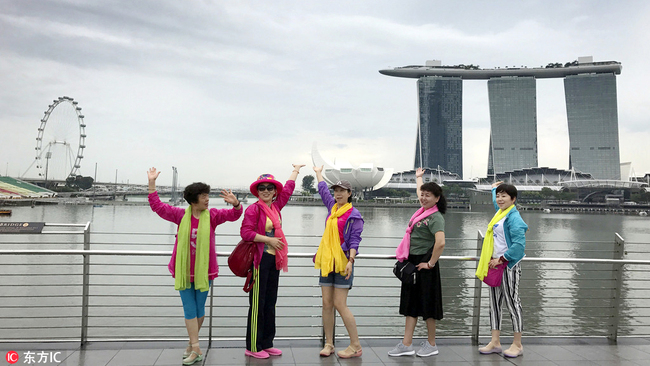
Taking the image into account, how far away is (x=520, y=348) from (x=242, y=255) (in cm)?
208

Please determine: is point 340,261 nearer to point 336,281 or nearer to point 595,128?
point 336,281

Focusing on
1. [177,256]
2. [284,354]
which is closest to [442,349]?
[284,354]

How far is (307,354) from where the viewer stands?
3205 millimetres

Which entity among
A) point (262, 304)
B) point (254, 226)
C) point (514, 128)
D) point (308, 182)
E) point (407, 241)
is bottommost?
point (262, 304)

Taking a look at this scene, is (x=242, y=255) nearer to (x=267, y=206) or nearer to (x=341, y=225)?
(x=267, y=206)

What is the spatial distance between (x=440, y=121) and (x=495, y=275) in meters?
105

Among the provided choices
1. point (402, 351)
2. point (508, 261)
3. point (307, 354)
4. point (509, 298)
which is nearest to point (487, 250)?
point (508, 261)

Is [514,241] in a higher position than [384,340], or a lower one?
higher

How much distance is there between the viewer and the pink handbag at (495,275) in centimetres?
338

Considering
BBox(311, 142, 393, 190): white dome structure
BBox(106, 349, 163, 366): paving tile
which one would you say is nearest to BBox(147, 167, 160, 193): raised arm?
BBox(106, 349, 163, 366): paving tile

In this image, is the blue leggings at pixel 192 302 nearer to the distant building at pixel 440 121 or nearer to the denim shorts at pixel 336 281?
the denim shorts at pixel 336 281

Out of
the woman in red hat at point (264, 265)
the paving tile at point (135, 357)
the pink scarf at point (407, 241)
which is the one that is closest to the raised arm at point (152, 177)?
the woman in red hat at point (264, 265)

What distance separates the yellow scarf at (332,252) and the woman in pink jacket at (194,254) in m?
Answer: 0.64

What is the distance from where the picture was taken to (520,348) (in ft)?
11.0
